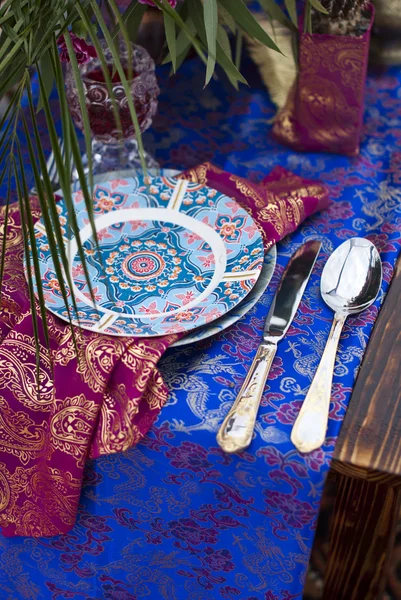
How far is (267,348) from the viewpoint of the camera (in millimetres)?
583

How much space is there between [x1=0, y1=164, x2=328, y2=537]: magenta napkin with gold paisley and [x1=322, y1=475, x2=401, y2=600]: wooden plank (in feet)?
0.60

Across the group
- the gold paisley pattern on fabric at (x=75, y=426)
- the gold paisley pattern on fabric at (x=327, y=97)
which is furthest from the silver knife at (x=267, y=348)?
the gold paisley pattern on fabric at (x=327, y=97)

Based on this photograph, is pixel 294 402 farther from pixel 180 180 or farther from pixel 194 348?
pixel 180 180

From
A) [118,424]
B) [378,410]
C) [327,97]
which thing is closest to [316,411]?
[378,410]

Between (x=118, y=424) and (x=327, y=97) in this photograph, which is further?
(x=327, y=97)

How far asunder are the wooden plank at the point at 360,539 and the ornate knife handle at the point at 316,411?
0.05 meters

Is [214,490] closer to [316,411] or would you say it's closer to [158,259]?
[316,411]

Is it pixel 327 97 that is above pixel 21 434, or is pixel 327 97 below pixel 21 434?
above

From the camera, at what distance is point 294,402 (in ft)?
1.81

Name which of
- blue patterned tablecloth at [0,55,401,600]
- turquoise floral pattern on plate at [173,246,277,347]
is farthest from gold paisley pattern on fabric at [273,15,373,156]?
turquoise floral pattern on plate at [173,246,277,347]

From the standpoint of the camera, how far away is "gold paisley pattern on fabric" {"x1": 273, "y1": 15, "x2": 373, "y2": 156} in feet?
2.53

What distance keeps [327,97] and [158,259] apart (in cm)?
32

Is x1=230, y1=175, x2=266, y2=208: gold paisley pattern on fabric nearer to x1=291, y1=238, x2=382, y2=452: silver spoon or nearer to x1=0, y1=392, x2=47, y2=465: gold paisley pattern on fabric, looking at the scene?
x1=291, y1=238, x2=382, y2=452: silver spoon

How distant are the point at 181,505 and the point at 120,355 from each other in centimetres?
14
